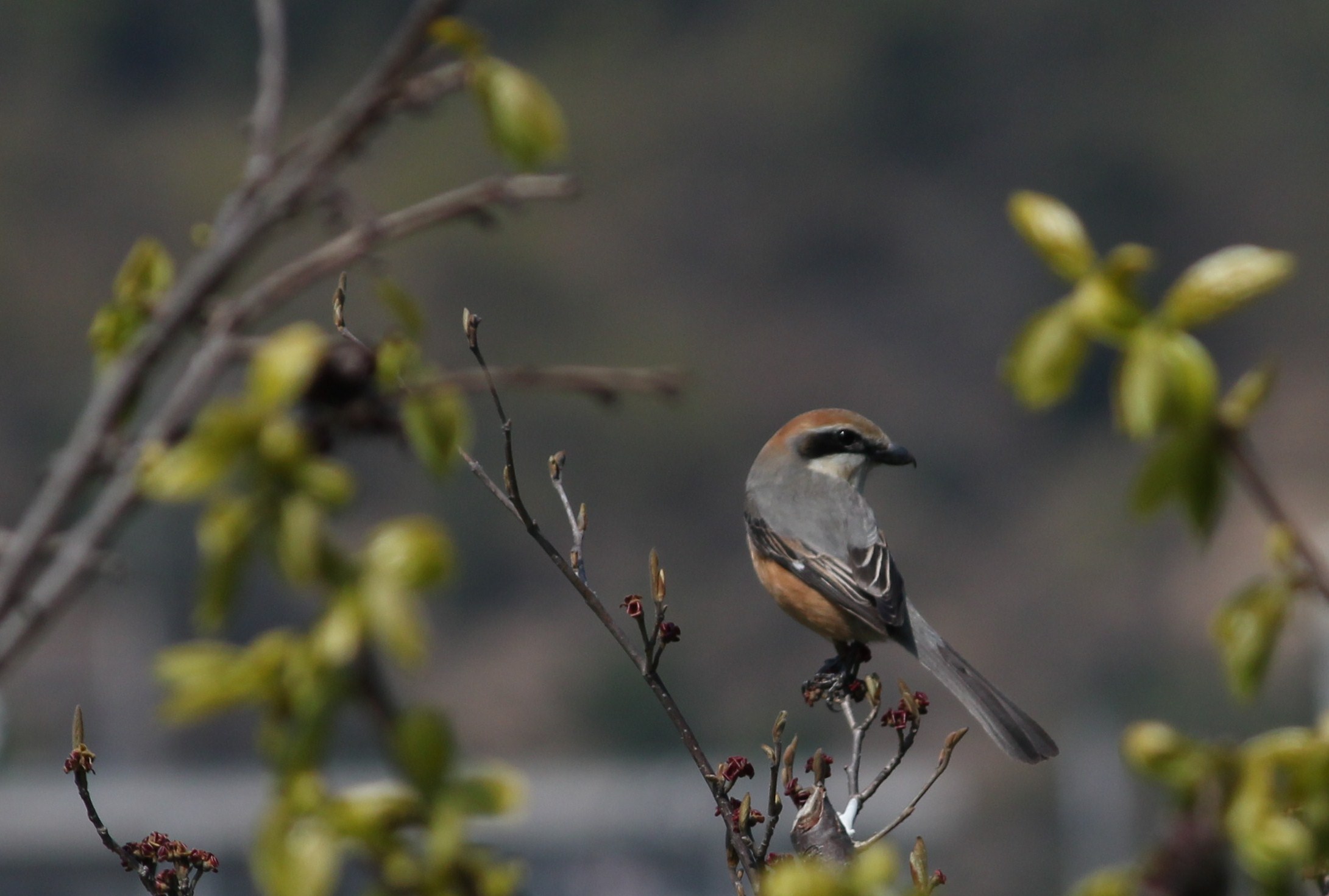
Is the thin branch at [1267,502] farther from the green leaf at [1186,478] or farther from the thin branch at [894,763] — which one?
the thin branch at [894,763]

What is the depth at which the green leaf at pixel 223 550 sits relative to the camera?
53.0 inches

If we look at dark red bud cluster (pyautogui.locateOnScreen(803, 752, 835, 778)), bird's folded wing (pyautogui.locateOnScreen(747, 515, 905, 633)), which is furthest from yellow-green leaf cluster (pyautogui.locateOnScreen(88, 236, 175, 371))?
bird's folded wing (pyautogui.locateOnScreen(747, 515, 905, 633))

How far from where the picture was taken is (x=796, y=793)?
9.32ft

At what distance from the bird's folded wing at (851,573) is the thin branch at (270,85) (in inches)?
137

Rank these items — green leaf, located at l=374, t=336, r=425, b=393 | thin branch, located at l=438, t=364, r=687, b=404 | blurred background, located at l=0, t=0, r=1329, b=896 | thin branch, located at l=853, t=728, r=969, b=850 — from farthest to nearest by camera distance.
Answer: blurred background, located at l=0, t=0, r=1329, b=896
thin branch, located at l=853, t=728, r=969, b=850
thin branch, located at l=438, t=364, r=687, b=404
green leaf, located at l=374, t=336, r=425, b=393

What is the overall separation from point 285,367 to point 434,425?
178mm

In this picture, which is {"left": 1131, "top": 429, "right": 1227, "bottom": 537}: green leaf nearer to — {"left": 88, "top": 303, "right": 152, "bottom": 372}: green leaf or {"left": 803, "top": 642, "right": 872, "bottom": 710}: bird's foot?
{"left": 88, "top": 303, "right": 152, "bottom": 372}: green leaf

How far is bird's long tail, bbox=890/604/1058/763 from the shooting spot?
4699 millimetres

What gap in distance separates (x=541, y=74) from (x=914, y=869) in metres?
98.7

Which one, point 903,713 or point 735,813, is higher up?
point 903,713

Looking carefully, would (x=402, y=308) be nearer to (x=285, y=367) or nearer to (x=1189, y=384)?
(x=285, y=367)

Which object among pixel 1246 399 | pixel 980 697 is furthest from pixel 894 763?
pixel 980 697

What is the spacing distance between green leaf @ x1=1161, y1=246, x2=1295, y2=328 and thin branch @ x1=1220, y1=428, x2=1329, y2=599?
0.10 metres

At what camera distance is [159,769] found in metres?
67.8
